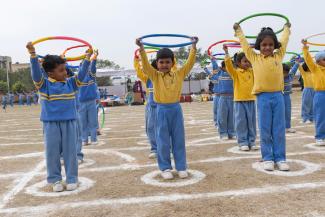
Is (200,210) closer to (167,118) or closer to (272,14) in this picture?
(167,118)

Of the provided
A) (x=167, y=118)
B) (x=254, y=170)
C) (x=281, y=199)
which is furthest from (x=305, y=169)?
(x=167, y=118)

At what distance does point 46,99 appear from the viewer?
16.6 ft

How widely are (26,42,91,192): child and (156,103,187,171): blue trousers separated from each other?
1290mm

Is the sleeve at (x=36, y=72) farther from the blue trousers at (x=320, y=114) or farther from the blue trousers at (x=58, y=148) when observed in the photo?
the blue trousers at (x=320, y=114)

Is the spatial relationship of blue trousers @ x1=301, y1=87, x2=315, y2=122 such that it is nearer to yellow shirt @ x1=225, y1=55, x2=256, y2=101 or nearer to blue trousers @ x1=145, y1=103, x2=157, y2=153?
yellow shirt @ x1=225, y1=55, x2=256, y2=101

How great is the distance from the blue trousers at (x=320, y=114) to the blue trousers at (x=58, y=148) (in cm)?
505

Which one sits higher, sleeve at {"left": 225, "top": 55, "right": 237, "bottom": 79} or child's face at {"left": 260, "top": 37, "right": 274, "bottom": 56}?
child's face at {"left": 260, "top": 37, "right": 274, "bottom": 56}

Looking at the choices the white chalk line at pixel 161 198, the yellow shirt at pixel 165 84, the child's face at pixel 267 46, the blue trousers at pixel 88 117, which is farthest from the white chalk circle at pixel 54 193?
the blue trousers at pixel 88 117

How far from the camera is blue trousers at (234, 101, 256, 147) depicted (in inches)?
290

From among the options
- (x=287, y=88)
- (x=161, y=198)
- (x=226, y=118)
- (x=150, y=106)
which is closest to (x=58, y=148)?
(x=161, y=198)

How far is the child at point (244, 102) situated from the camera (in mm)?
7379

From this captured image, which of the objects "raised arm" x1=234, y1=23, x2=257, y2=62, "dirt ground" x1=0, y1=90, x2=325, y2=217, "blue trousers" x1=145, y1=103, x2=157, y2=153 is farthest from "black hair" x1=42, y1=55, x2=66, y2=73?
"raised arm" x1=234, y1=23, x2=257, y2=62

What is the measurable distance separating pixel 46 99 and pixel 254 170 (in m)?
3.27

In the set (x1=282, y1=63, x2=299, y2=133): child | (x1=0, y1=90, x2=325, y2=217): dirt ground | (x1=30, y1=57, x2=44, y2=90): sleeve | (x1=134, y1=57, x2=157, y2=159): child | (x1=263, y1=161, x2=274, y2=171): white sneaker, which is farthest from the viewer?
(x1=282, y1=63, x2=299, y2=133): child
